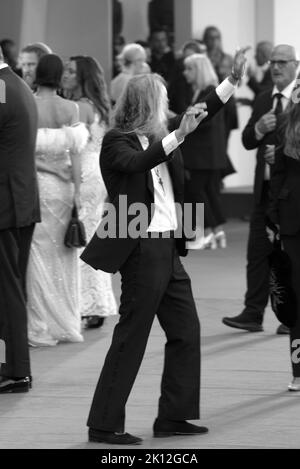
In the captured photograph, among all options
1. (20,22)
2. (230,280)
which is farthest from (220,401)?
(20,22)

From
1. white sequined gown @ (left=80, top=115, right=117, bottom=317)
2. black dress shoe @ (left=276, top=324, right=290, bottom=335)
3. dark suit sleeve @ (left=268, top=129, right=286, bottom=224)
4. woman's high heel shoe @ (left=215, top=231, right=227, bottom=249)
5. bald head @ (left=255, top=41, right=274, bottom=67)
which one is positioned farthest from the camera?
bald head @ (left=255, top=41, right=274, bottom=67)

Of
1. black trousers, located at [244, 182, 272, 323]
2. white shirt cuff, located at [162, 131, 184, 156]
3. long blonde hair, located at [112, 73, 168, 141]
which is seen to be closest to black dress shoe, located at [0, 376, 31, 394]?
long blonde hair, located at [112, 73, 168, 141]

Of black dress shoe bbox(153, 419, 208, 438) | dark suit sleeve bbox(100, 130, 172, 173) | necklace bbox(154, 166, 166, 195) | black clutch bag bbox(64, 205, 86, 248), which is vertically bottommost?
black dress shoe bbox(153, 419, 208, 438)

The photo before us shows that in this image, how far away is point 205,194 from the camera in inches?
577

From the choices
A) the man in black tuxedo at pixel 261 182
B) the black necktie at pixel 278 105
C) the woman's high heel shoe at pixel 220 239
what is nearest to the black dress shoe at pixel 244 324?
the man in black tuxedo at pixel 261 182

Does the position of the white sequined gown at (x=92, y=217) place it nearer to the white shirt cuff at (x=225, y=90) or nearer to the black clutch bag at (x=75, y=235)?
the black clutch bag at (x=75, y=235)

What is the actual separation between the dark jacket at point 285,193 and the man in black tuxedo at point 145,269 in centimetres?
123

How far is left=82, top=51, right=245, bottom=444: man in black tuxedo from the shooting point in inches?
245

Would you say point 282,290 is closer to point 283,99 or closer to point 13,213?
point 13,213

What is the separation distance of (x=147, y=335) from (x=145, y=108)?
109 centimetres

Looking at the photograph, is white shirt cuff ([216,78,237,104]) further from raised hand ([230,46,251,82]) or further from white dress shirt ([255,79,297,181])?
white dress shirt ([255,79,297,181])

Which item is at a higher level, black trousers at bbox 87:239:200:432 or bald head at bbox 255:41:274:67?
bald head at bbox 255:41:274:67

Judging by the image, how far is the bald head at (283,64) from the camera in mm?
8828

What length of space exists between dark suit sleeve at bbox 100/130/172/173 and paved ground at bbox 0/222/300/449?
1326 mm
